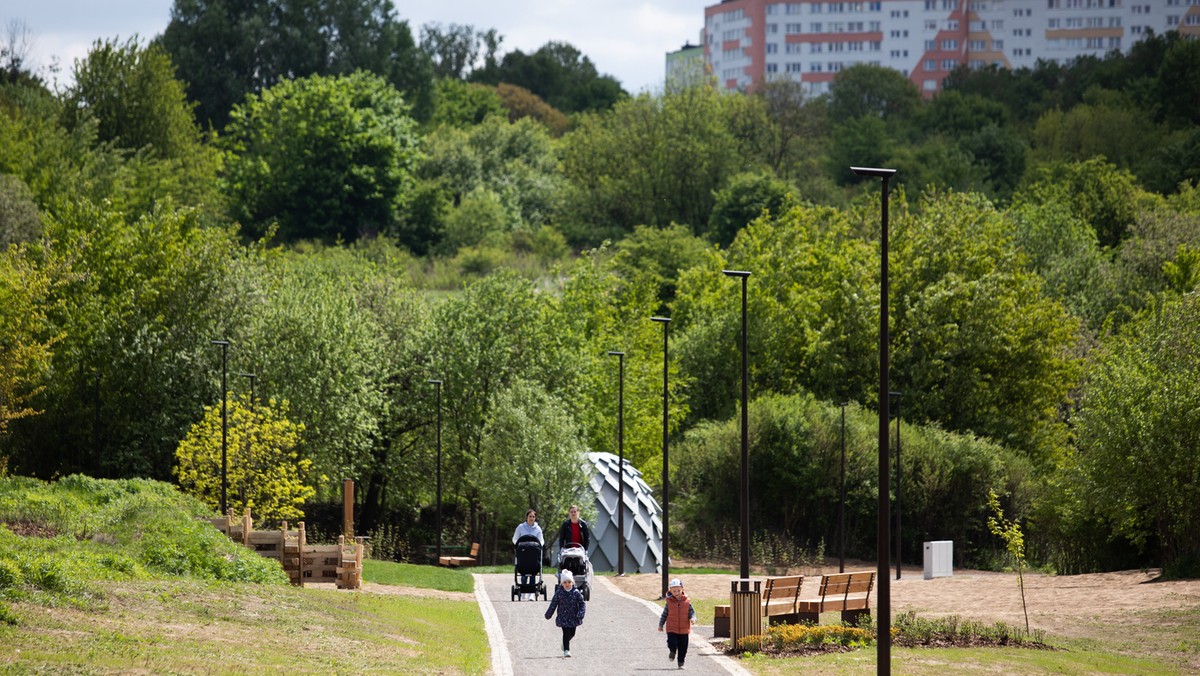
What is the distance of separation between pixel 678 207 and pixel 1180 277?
45.3 meters

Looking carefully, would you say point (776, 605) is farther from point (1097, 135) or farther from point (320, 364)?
point (1097, 135)

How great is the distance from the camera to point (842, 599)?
97.5ft

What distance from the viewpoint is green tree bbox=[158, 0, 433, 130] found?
372 feet

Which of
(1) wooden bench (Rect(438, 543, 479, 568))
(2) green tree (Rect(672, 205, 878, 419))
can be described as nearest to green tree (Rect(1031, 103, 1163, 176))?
(2) green tree (Rect(672, 205, 878, 419))

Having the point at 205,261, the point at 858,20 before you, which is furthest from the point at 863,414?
the point at 858,20

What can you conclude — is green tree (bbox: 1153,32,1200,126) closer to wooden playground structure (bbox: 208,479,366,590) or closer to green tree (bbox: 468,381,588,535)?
green tree (bbox: 468,381,588,535)

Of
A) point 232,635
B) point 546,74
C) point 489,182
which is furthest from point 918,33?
point 232,635

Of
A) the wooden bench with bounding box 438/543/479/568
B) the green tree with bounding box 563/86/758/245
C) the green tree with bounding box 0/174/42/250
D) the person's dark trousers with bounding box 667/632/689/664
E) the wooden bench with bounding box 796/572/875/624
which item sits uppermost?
the green tree with bounding box 563/86/758/245

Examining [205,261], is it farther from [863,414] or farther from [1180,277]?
[1180,277]

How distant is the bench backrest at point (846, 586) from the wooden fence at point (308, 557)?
1216cm

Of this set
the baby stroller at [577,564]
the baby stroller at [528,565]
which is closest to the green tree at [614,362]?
the baby stroller at [528,565]

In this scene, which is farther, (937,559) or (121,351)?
(121,351)

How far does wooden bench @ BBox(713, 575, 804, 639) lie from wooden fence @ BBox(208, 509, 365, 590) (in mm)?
11238

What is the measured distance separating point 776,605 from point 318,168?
7489cm
